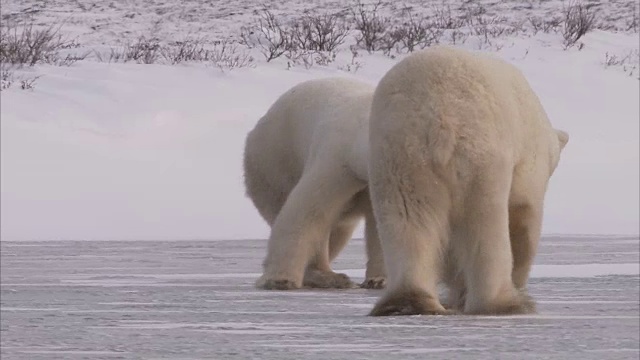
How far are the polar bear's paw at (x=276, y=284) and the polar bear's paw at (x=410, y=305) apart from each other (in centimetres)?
163

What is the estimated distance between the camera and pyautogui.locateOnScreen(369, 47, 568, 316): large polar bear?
20.3 feet

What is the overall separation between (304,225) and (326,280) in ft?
1.00

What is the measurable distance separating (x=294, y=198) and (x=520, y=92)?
158 cm

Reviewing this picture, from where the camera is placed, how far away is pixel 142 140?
15289 mm

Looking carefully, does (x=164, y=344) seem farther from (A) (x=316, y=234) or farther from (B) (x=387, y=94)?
(A) (x=316, y=234)

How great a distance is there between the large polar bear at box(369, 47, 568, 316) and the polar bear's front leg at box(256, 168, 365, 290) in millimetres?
1355

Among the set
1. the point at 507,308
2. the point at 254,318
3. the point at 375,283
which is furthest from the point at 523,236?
the point at 375,283

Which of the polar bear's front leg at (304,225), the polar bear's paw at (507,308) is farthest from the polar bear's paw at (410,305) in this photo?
the polar bear's front leg at (304,225)

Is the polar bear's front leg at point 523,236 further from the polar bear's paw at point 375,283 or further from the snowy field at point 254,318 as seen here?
the polar bear's paw at point 375,283

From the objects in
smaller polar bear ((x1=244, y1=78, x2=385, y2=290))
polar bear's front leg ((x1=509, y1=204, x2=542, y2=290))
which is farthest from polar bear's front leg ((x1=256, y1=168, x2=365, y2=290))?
polar bear's front leg ((x1=509, y1=204, x2=542, y2=290))

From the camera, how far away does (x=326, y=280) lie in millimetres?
8000

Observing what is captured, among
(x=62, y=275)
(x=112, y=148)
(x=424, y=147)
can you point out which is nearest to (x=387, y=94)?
(x=424, y=147)

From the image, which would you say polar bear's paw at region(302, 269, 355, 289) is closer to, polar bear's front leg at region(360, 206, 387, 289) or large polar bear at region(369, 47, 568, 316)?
polar bear's front leg at region(360, 206, 387, 289)

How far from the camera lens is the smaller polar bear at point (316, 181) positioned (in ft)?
25.4
